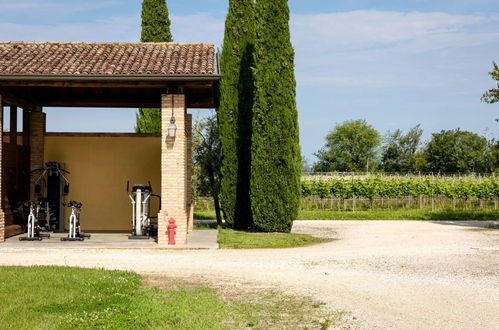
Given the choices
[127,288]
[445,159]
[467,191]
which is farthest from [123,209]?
[445,159]

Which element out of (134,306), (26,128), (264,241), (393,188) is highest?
(26,128)

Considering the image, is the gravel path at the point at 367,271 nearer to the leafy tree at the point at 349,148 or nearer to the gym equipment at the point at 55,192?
the gym equipment at the point at 55,192

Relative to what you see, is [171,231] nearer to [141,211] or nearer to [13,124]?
[141,211]

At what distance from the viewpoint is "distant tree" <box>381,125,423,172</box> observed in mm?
67938

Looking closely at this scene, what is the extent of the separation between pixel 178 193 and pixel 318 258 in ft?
11.9

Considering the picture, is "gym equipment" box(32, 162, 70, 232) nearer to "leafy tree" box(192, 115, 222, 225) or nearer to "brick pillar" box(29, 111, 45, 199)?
"brick pillar" box(29, 111, 45, 199)

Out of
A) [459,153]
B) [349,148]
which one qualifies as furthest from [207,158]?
[349,148]

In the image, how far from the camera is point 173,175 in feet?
44.6

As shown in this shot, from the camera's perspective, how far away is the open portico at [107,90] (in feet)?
44.4

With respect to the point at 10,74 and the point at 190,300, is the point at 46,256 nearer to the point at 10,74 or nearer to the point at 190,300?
the point at 10,74

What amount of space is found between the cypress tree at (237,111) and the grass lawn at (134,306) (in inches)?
428

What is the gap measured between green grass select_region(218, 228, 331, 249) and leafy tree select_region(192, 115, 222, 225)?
4.70 m

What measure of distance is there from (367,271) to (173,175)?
532 cm

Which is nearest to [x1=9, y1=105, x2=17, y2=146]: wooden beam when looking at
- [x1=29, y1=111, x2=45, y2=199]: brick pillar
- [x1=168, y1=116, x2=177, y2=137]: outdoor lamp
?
[x1=29, y1=111, x2=45, y2=199]: brick pillar
